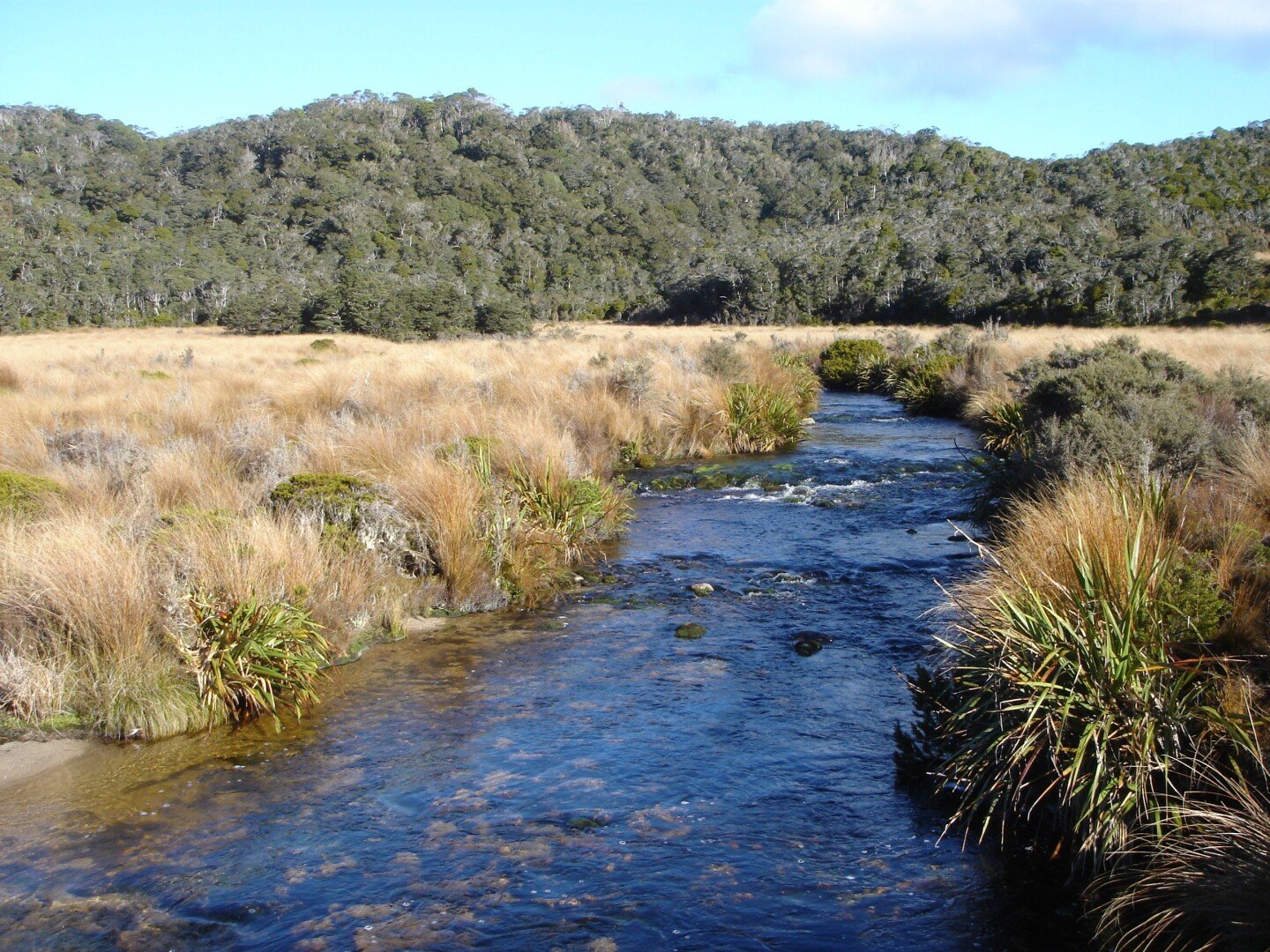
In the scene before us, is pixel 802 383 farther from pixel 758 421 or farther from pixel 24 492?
pixel 24 492

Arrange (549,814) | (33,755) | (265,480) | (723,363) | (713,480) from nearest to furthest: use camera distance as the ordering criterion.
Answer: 1. (549,814)
2. (33,755)
3. (265,480)
4. (713,480)
5. (723,363)

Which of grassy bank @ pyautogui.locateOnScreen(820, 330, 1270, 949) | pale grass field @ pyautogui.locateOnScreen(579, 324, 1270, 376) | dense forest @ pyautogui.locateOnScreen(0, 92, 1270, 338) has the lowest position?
grassy bank @ pyautogui.locateOnScreen(820, 330, 1270, 949)

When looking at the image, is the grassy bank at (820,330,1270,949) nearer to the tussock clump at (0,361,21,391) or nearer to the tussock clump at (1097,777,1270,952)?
the tussock clump at (1097,777,1270,952)

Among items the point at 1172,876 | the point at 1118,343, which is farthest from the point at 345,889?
the point at 1118,343

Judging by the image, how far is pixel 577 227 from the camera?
74062 mm

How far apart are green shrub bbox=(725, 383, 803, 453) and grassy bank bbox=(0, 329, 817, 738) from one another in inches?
1.8

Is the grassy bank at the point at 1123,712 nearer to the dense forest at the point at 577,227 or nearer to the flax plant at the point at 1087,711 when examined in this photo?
the flax plant at the point at 1087,711

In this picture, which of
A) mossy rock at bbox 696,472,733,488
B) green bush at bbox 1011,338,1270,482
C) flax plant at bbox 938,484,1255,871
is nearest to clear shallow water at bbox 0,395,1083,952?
flax plant at bbox 938,484,1255,871

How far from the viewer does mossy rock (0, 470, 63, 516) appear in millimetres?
8508

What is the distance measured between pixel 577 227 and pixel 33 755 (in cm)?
7074

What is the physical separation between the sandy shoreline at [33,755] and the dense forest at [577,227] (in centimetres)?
3344

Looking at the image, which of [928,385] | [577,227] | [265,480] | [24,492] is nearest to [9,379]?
[24,492]

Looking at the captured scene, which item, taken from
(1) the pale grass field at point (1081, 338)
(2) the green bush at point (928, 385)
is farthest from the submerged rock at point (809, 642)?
(2) the green bush at point (928, 385)

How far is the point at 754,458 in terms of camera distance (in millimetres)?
17234
